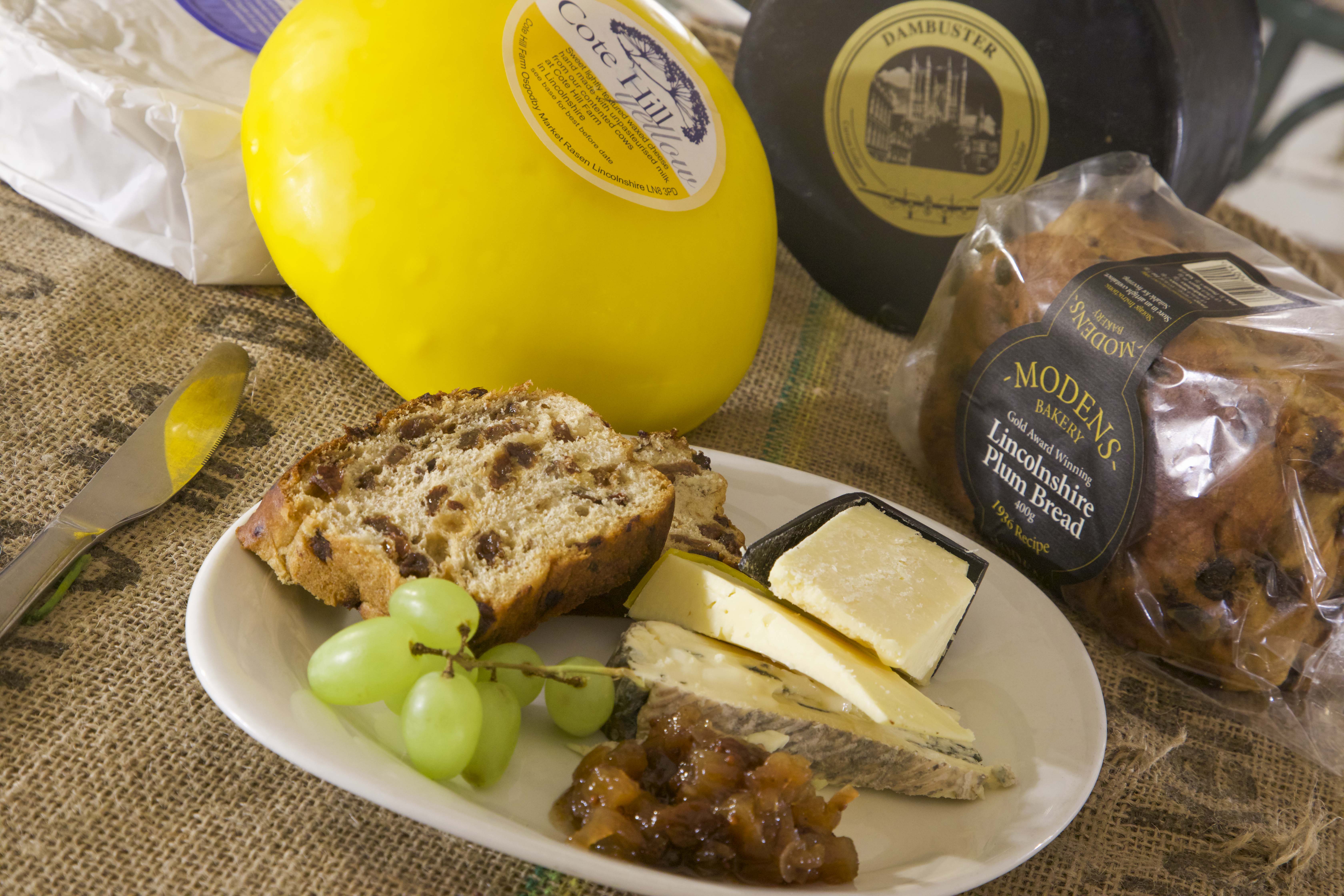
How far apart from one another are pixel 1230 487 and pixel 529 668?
0.71 meters

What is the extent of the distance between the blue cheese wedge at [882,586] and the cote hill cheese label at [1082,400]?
0.58ft

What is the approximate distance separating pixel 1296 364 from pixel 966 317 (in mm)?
367

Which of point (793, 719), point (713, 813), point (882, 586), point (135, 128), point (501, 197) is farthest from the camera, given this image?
point (135, 128)

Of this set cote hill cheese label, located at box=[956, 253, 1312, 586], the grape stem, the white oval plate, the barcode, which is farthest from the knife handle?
the barcode

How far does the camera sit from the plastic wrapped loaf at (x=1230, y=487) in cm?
97

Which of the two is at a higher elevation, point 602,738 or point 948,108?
point 948,108

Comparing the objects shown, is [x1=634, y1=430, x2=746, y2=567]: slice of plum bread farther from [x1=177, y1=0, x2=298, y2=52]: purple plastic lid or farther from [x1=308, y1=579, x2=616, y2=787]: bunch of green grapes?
[x1=177, y1=0, x2=298, y2=52]: purple plastic lid

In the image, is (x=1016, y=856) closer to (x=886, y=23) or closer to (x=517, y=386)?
(x=517, y=386)

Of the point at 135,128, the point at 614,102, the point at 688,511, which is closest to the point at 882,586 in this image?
the point at 688,511

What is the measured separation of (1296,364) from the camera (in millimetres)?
986

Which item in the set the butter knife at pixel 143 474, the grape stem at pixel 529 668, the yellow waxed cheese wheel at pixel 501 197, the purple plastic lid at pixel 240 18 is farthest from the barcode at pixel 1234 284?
the purple plastic lid at pixel 240 18

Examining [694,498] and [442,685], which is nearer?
[442,685]

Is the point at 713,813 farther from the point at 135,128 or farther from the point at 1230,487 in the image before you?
the point at 135,128

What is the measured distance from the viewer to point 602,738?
Answer: 2.94 feet
